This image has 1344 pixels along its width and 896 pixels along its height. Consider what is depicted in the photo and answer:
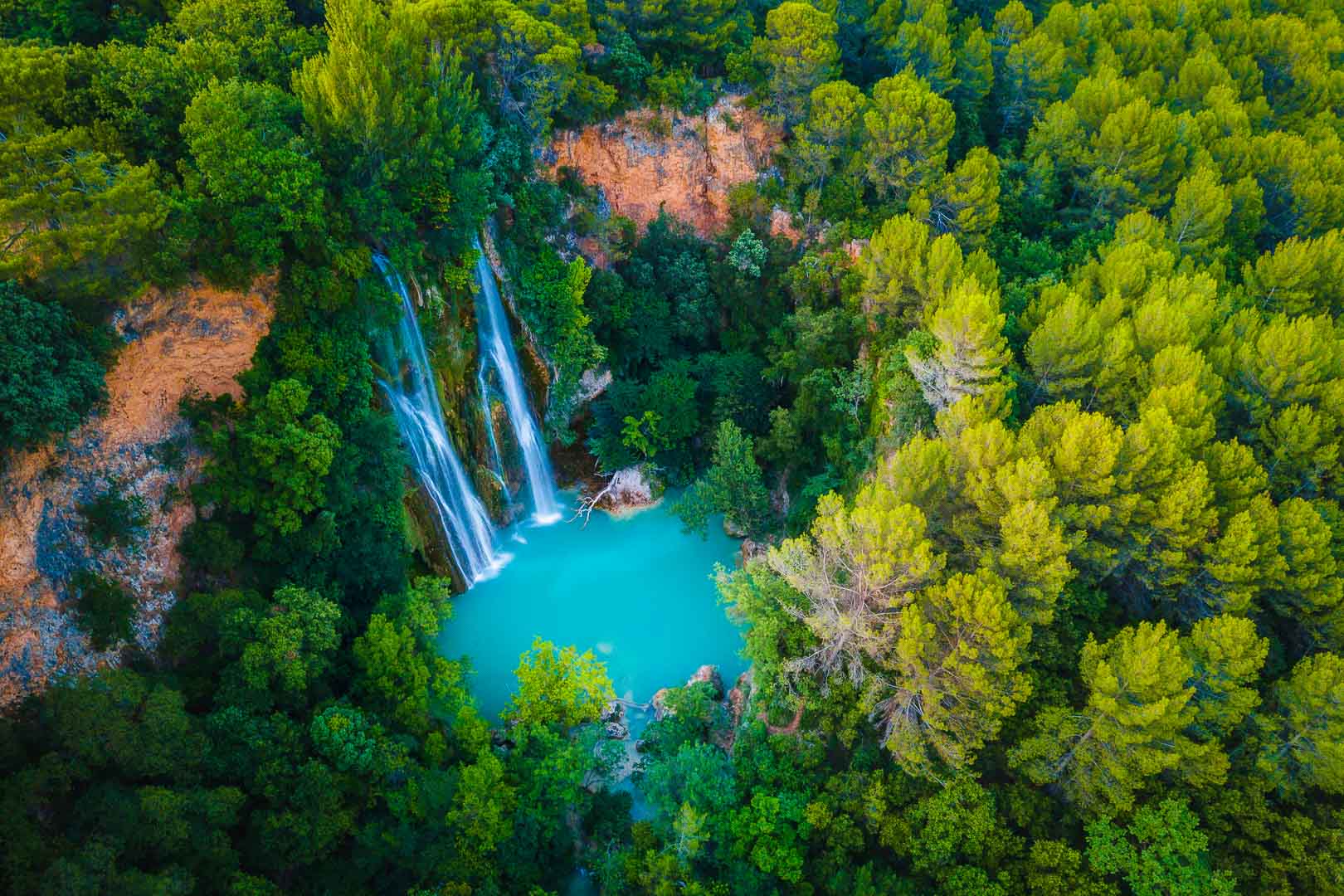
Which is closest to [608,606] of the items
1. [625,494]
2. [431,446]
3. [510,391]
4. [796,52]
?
[625,494]

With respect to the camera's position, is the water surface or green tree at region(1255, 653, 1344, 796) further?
the water surface

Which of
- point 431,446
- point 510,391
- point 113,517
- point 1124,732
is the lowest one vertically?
point 1124,732

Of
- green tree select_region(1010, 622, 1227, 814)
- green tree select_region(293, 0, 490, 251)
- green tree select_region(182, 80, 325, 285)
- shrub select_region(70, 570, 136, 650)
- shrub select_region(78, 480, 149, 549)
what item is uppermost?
green tree select_region(293, 0, 490, 251)

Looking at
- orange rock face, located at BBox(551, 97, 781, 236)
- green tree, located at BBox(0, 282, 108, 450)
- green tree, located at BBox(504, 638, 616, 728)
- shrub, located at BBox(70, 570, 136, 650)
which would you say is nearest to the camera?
green tree, located at BBox(0, 282, 108, 450)

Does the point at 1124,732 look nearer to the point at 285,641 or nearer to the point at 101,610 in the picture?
the point at 285,641

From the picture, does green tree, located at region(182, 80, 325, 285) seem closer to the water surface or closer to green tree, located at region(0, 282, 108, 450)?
green tree, located at region(0, 282, 108, 450)

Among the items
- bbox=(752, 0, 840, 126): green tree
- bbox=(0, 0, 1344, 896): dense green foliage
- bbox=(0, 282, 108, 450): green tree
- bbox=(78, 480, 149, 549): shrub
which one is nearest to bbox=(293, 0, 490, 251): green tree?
bbox=(0, 0, 1344, 896): dense green foliage

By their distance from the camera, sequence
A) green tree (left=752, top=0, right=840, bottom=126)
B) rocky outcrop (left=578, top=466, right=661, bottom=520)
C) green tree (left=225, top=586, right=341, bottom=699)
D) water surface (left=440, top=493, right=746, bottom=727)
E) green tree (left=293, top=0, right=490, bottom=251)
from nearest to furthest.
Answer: green tree (left=225, top=586, right=341, bottom=699) < green tree (left=293, top=0, right=490, bottom=251) < water surface (left=440, top=493, right=746, bottom=727) < rocky outcrop (left=578, top=466, right=661, bottom=520) < green tree (left=752, top=0, right=840, bottom=126)
